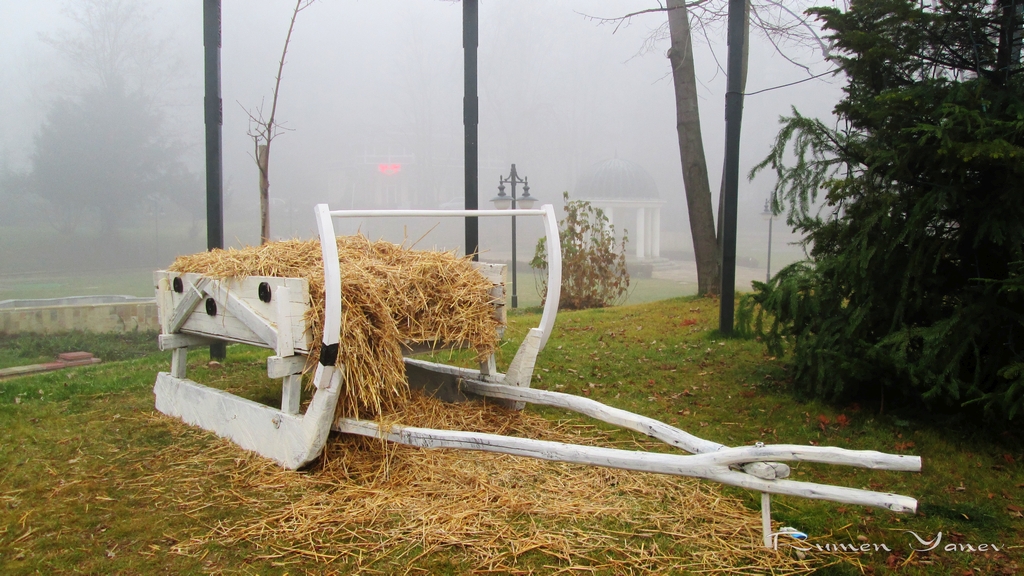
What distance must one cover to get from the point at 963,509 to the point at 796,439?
104cm

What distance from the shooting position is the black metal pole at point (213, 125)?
6.03 m

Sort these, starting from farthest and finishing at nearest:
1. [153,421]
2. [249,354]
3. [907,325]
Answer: [249,354]
[153,421]
[907,325]

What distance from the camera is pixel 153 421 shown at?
4.34 meters

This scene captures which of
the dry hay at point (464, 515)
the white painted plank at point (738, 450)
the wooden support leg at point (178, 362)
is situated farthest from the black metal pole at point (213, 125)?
the white painted plank at point (738, 450)

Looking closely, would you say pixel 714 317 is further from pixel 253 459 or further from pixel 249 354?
pixel 253 459

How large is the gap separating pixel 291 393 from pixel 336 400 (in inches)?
13.3

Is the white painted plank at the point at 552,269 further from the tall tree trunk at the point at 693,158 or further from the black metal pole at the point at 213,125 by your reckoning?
the tall tree trunk at the point at 693,158

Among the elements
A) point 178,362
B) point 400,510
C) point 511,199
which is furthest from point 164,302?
point 511,199

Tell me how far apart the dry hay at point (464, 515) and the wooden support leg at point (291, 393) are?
0.30m

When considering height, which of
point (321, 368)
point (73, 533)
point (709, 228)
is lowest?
point (73, 533)

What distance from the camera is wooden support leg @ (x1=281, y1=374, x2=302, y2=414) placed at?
133 inches

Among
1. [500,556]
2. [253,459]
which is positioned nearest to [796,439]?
[500,556]

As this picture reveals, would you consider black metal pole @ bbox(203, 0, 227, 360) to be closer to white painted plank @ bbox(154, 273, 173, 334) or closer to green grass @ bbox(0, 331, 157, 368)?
white painted plank @ bbox(154, 273, 173, 334)

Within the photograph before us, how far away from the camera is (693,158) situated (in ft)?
33.2
